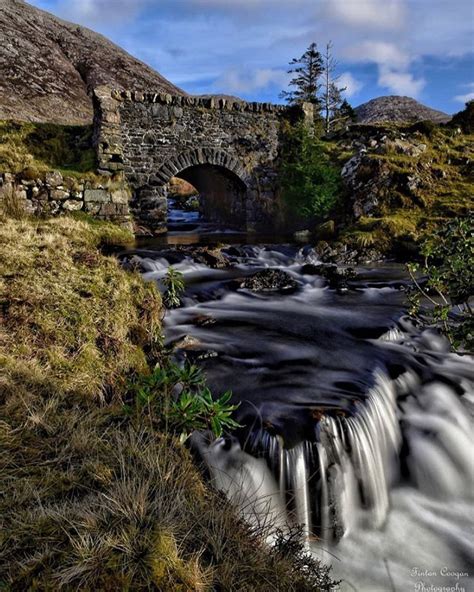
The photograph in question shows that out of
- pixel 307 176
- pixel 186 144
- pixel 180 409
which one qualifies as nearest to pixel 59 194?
pixel 186 144

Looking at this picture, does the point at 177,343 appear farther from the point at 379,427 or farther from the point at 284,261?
the point at 284,261

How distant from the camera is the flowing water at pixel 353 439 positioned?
357 centimetres

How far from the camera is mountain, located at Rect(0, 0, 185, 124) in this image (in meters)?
26.1

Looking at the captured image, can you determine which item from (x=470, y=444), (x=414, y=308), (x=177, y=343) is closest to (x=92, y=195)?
(x=177, y=343)

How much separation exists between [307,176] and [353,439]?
13.8 metres

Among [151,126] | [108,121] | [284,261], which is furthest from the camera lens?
[151,126]

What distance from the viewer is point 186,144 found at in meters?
15.6

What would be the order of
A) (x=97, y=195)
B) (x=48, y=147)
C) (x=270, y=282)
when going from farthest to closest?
(x=48, y=147) < (x=97, y=195) < (x=270, y=282)

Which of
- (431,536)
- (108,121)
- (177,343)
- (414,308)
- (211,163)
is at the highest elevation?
(108,121)

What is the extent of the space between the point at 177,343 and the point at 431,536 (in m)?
3.65

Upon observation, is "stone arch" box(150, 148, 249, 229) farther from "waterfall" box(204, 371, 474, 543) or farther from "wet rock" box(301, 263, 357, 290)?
"waterfall" box(204, 371, 474, 543)

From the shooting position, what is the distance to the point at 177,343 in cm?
571

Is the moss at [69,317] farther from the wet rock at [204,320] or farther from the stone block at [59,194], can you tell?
the stone block at [59,194]

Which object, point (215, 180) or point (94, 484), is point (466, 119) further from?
point (94, 484)
